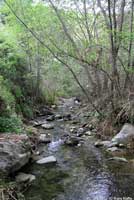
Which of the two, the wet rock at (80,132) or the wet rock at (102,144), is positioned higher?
the wet rock at (102,144)

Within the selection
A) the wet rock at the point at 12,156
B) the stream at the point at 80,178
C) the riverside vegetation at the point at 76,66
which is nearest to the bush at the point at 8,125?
the riverside vegetation at the point at 76,66

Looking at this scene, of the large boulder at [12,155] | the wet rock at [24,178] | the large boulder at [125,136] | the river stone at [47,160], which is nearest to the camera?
the wet rock at [24,178]

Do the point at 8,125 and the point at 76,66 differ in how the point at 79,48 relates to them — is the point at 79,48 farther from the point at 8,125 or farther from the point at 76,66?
the point at 76,66

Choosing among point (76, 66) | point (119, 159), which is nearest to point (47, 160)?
point (119, 159)

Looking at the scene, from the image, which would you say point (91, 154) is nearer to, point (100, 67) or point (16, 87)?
point (100, 67)

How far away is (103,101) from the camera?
10.2 meters

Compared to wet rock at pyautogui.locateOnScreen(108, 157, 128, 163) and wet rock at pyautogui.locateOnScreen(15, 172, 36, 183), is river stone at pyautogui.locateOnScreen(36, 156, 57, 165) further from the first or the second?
wet rock at pyautogui.locateOnScreen(108, 157, 128, 163)

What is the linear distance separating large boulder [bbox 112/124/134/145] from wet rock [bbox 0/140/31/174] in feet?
9.64

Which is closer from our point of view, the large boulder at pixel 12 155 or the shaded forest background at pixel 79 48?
the large boulder at pixel 12 155

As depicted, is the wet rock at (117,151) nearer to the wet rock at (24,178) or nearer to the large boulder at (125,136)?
the large boulder at (125,136)

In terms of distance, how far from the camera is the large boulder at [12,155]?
5.72 meters

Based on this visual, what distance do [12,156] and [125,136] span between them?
3.78 m

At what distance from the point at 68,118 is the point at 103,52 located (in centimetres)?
421

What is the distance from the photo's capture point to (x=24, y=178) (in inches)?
223
